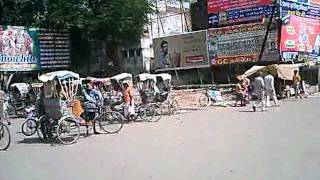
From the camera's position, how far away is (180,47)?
127 ft

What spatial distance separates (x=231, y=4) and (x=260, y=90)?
54.5ft

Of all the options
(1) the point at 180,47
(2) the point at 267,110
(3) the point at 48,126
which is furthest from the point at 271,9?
(3) the point at 48,126

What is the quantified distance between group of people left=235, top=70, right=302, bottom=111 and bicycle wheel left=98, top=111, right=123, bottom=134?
735 centimetres

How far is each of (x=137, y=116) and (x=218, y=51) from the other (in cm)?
1774

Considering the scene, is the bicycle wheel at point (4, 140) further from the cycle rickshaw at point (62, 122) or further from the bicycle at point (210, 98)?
the bicycle at point (210, 98)

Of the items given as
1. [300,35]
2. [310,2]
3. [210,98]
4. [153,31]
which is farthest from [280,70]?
[153,31]

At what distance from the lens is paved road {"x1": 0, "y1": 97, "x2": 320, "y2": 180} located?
8008mm

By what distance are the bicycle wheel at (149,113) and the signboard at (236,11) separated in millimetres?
17088

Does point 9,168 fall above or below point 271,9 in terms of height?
below

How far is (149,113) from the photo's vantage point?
19.3 meters

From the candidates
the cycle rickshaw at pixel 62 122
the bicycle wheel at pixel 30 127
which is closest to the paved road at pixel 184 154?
the cycle rickshaw at pixel 62 122

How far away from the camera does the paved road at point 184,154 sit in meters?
8.01

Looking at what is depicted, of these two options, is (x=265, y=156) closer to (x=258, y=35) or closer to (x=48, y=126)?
(x=48, y=126)

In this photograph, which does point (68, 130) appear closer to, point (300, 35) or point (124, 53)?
point (300, 35)
